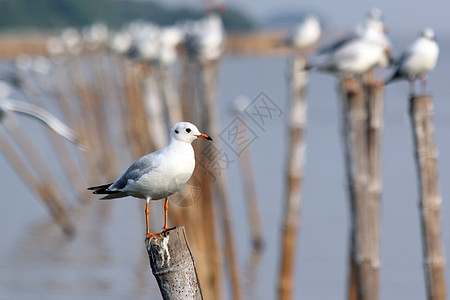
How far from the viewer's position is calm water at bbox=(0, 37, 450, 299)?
13.9 metres

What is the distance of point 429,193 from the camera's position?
22.6 feet

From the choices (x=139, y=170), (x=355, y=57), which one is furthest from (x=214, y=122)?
(x=139, y=170)

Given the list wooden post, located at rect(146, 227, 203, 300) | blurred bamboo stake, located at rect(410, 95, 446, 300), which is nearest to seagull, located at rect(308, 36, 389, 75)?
blurred bamboo stake, located at rect(410, 95, 446, 300)

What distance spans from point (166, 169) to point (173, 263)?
449 mm

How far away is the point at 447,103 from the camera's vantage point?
39562 millimetres

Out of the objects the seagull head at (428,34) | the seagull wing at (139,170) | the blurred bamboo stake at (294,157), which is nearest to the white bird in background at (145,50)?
the blurred bamboo stake at (294,157)

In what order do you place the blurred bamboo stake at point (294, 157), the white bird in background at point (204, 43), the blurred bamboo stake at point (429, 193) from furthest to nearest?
the white bird in background at point (204, 43), the blurred bamboo stake at point (294, 157), the blurred bamboo stake at point (429, 193)

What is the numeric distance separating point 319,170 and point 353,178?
15.4m

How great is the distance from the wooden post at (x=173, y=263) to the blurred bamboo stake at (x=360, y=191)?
346cm

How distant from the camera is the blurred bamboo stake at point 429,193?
6.85 metres

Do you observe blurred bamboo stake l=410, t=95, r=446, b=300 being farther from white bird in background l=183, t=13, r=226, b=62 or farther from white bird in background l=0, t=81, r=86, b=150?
white bird in background l=183, t=13, r=226, b=62

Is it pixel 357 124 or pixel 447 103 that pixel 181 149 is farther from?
pixel 447 103

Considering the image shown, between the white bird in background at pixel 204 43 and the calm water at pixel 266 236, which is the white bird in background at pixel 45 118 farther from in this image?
the white bird in background at pixel 204 43

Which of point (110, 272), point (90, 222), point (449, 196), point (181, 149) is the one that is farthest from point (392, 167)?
point (181, 149)
